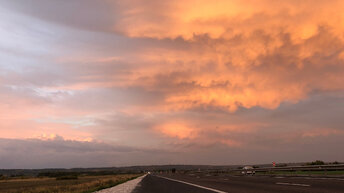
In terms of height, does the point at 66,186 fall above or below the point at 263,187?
below

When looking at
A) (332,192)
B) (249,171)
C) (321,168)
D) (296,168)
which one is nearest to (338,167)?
(321,168)

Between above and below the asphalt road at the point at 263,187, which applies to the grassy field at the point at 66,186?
below

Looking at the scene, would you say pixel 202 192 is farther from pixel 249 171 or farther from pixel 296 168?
pixel 249 171

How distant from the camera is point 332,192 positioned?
10633 mm

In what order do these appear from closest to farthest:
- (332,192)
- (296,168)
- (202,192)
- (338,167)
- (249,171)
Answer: (332,192), (202,192), (338,167), (296,168), (249,171)

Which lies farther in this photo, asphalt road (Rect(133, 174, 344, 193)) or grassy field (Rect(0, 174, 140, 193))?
grassy field (Rect(0, 174, 140, 193))

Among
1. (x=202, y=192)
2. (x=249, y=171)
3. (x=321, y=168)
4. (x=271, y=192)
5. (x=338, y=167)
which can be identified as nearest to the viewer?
(x=271, y=192)

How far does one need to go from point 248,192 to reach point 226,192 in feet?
3.01

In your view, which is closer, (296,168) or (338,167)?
(338,167)

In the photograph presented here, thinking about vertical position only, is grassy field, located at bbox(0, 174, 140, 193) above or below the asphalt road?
below

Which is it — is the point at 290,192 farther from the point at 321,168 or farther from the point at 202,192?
the point at 321,168

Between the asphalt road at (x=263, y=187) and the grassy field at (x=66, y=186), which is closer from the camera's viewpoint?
the asphalt road at (x=263, y=187)

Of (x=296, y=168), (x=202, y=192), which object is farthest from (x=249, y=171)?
(x=202, y=192)

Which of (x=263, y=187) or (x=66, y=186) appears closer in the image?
(x=263, y=187)
